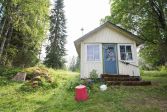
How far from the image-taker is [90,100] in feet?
35.9

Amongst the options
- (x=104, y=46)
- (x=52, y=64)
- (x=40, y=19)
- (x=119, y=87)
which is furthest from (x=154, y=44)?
(x=52, y=64)

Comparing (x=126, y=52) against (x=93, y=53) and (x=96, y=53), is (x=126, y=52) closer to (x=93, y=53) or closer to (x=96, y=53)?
(x=96, y=53)

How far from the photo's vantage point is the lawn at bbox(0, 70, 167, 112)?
978cm

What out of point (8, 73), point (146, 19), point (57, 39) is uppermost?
point (57, 39)

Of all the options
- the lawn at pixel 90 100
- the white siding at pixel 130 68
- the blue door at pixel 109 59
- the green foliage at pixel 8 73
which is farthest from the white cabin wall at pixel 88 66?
the green foliage at pixel 8 73

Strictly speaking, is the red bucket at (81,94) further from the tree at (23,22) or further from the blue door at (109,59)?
the tree at (23,22)

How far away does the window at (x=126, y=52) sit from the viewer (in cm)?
1778

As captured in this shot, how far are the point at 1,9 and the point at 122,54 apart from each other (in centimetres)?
1086

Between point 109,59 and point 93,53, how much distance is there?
1311mm

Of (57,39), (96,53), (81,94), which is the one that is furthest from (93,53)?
(57,39)

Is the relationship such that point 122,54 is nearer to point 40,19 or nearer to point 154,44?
point 154,44

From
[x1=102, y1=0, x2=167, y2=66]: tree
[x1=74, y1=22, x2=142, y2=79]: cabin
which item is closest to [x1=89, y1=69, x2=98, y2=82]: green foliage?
[x1=74, y1=22, x2=142, y2=79]: cabin

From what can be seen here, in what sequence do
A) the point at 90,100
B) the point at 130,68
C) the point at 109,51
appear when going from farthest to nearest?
1. the point at 109,51
2. the point at 130,68
3. the point at 90,100

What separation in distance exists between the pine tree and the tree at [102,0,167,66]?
14.2 metres
